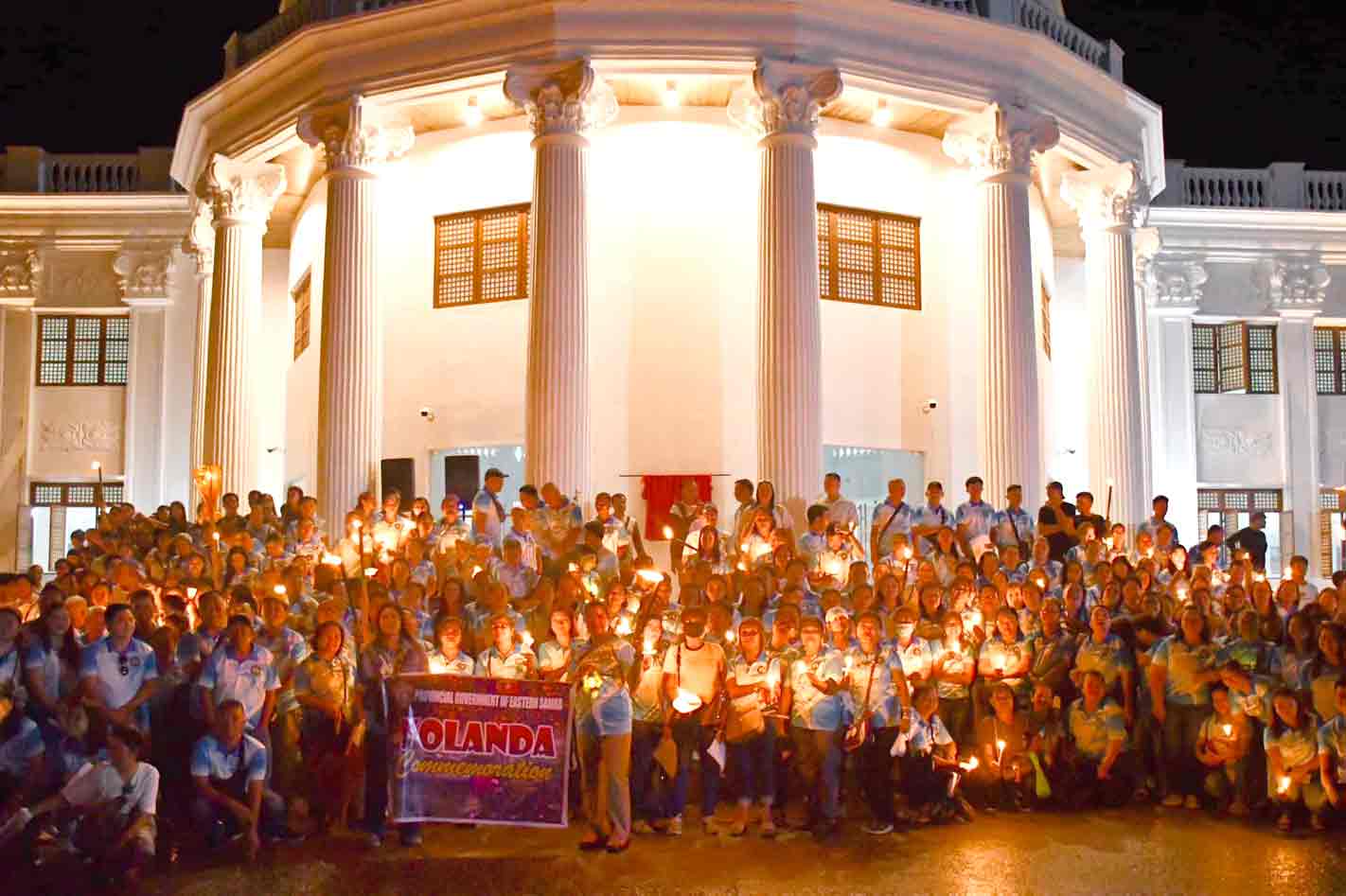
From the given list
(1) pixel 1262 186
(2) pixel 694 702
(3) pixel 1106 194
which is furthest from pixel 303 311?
(1) pixel 1262 186

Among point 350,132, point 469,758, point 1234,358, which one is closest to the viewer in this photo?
point 469,758

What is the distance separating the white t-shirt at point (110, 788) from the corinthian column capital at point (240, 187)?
16441 millimetres

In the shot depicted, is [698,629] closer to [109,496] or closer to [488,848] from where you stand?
[488,848]

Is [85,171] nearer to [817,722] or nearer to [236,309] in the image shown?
[236,309]

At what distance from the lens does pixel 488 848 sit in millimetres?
10922

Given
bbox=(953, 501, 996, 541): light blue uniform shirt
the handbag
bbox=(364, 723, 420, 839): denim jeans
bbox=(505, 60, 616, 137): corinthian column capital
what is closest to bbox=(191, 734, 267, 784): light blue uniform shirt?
bbox=(364, 723, 420, 839): denim jeans

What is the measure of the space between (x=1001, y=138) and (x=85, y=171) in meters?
21.2

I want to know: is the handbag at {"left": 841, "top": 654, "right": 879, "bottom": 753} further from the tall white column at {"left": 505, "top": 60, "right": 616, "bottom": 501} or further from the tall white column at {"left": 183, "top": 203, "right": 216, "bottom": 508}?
the tall white column at {"left": 183, "top": 203, "right": 216, "bottom": 508}

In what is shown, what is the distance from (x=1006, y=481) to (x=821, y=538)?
5545mm

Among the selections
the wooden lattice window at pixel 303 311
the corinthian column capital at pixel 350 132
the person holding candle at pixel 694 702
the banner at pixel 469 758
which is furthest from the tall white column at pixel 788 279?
the wooden lattice window at pixel 303 311

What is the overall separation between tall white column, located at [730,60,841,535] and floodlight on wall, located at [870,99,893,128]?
1.99 m

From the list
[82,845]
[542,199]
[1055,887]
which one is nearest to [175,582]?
[82,845]

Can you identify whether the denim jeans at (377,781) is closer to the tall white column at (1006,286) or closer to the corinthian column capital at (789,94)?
the corinthian column capital at (789,94)

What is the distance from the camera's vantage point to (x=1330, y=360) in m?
32.3
